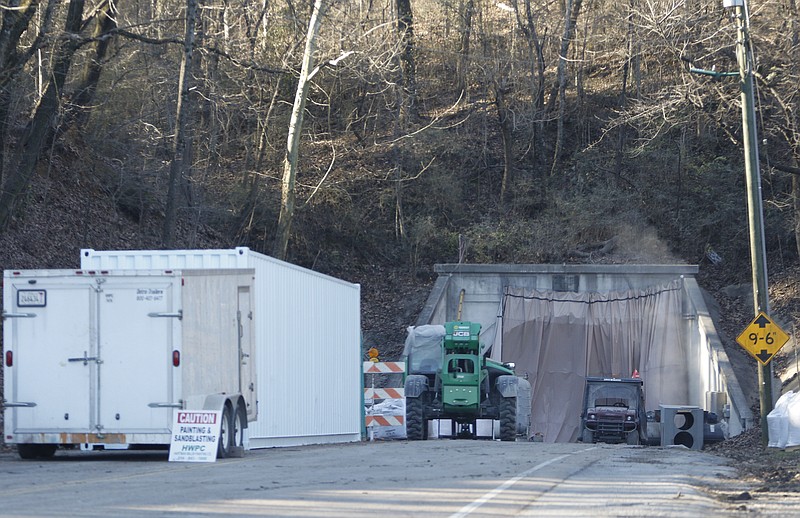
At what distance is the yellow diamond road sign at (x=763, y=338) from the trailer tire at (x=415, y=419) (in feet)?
24.7

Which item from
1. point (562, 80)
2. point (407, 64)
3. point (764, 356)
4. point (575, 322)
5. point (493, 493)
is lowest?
point (493, 493)

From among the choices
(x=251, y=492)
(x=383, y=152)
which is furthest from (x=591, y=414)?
(x=251, y=492)

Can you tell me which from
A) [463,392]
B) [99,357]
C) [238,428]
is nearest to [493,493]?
[238,428]

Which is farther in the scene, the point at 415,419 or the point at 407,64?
the point at 407,64

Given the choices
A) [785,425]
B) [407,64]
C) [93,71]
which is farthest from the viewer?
[407,64]

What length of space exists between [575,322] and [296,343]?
21.0 meters

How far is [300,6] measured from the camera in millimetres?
34938

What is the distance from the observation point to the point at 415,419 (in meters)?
24.1

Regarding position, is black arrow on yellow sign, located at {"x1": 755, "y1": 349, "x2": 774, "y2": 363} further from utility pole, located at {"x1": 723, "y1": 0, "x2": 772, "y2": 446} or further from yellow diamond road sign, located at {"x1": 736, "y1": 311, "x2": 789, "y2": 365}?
utility pole, located at {"x1": 723, "y1": 0, "x2": 772, "y2": 446}

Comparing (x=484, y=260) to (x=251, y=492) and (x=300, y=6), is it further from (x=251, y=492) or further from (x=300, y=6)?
(x=251, y=492)

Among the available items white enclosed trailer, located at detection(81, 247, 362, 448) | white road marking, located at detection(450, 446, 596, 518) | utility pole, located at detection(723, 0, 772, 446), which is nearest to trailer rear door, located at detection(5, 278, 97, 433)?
white enclosed trailer, located at detection(81, 247, 362, 448)

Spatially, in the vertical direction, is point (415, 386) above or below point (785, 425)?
above

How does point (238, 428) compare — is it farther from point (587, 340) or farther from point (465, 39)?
point (465, 39)

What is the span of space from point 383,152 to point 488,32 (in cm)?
993
